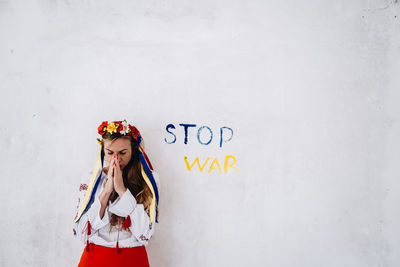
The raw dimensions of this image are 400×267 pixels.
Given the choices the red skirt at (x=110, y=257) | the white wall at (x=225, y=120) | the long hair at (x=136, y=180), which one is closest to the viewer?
the red skirt at (x=110, y=257)

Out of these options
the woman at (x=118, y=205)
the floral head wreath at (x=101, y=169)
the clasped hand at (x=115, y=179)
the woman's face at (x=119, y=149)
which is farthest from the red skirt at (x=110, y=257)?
the woman's face at (x=119, y=149)

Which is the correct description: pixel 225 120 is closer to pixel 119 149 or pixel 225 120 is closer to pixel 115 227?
pixel 119 149

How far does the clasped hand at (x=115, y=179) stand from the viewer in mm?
1799

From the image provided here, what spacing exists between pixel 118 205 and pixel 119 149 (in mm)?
341

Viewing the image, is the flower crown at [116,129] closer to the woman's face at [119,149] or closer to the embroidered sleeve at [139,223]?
the woman's face at [119,149]

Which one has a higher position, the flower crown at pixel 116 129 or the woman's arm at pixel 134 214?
the flower crown at pixel 116 129

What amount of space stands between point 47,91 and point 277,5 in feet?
6.22

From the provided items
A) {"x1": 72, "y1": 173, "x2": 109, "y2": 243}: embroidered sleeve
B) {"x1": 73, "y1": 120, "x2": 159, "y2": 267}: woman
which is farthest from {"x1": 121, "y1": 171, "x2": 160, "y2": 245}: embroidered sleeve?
{"x1": 72, "y1": 173, "x2": 109, "y2": 243}: embroidered sleeve

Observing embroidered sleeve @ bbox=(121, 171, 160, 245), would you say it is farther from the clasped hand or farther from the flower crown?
the flower crown

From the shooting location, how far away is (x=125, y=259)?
1813mm

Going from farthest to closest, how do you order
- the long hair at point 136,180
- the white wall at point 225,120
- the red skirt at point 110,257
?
the white wall at point 225,120 → the long hair at point 136,180 → the red skirt at point 110,257

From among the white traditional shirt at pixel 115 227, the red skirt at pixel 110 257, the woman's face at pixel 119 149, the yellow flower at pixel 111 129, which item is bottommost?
the red skirt at pixel 110 257

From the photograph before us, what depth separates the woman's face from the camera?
1874 millimetres

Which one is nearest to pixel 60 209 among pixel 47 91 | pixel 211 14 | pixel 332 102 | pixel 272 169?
pixel 47 91
